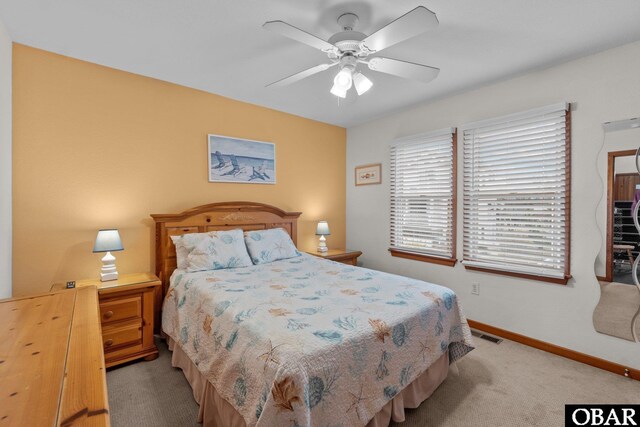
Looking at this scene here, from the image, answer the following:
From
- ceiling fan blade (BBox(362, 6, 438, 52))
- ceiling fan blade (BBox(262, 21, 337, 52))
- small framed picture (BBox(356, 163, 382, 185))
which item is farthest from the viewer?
small framed picture (BBox(356, 163, 382, 185))

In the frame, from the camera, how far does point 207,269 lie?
102 inches

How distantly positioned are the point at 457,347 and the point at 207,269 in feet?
6.98

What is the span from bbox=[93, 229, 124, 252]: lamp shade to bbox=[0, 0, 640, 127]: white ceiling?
4.81 ft

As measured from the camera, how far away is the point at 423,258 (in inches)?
139

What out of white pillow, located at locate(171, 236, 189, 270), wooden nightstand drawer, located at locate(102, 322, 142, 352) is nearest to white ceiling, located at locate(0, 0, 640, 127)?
white pillow, located at locate(171, 236, 189, 270)

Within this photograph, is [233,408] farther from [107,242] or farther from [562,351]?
[562,351]

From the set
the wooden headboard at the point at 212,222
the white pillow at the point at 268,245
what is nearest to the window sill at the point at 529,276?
the white pillow at the point at 268,245

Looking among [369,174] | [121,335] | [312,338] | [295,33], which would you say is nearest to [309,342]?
[312,338]

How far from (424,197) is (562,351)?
192cm

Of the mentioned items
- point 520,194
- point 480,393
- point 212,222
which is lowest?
point 480,393

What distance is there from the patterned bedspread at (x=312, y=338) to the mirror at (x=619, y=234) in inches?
49.9

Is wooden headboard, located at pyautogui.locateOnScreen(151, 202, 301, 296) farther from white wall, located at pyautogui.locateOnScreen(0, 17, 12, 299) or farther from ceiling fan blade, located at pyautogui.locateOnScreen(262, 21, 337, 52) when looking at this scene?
ceiling fan blade, located at pyautogui.locateOnScreen(262, 21, 337, 52)

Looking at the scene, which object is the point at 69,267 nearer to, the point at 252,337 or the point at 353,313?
the point at 252,337

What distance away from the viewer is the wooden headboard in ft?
9.18
